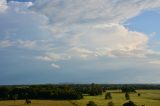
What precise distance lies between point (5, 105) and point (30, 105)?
414 inches

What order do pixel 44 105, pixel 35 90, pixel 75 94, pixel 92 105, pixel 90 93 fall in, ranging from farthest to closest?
pixel 90 93 < pixel 35 90 < pixel 75 94 < pixel 44 105 < pixel 92 105

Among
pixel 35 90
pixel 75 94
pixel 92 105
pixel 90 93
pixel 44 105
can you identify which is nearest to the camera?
pixel 92 105

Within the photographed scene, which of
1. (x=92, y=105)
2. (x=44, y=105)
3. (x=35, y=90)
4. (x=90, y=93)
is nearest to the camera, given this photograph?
(x=92, y=105)

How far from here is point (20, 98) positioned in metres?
180

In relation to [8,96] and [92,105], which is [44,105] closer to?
[92,105]

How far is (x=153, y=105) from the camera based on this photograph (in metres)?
135

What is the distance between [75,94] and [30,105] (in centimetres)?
4032

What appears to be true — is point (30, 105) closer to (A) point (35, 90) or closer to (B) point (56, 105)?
(B) point (56, 105)

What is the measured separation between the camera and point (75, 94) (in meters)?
172

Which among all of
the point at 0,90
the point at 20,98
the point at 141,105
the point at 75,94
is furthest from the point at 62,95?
Result: the point at 141,105

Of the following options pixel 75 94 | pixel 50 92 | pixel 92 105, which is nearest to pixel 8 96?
pixel 50 92

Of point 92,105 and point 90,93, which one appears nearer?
point 92,105

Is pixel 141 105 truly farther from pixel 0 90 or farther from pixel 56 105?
pixel 0 90

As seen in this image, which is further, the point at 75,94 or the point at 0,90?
the point at 0,90
